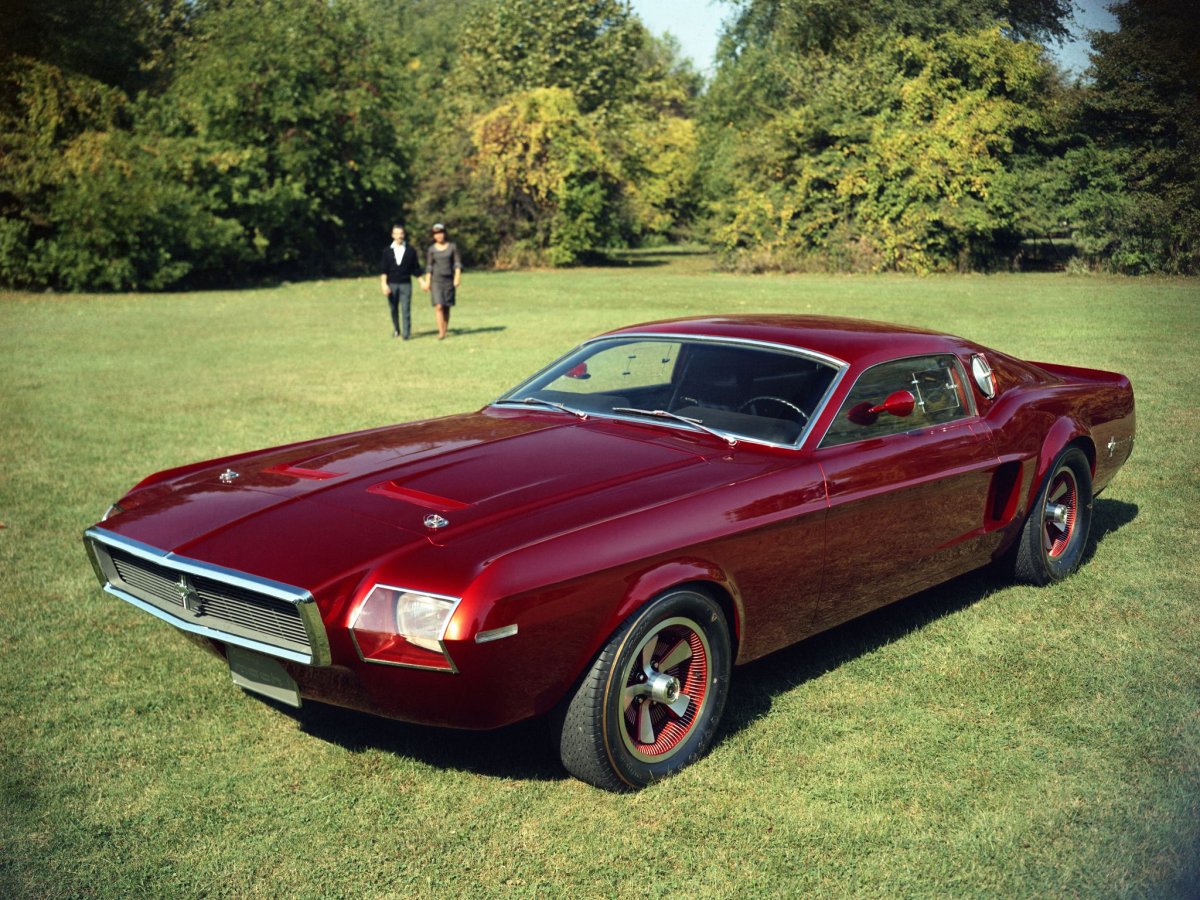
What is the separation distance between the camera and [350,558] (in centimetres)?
363

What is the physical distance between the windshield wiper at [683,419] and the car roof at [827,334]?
20.2 inches

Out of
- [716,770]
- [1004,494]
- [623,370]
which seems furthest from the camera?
[1004,494]

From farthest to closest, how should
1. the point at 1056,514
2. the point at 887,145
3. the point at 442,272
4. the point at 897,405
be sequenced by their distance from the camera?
the point at 887,145 → the point at 442,272 → the point at 1056,514 → the point at 897,405

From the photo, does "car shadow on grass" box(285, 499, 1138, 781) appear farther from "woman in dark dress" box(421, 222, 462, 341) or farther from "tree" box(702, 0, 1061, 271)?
"tree" box(702, 0, 1061, 271)

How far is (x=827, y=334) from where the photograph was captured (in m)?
5.24

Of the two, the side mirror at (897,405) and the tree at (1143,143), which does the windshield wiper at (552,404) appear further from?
the tree at (1143,143)

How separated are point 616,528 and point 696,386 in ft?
4.75

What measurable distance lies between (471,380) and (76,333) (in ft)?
34.0

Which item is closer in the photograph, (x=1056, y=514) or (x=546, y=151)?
(x=1056, y=514)

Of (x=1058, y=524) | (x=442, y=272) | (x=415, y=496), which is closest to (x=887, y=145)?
(x=442, y=272)

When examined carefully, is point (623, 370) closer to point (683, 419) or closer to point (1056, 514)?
point (683, 419)

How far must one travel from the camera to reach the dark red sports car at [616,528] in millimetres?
3516

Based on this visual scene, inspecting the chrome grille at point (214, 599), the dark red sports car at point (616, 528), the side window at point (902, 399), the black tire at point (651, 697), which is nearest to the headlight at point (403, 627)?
the dark red sports car at point (616, 528)

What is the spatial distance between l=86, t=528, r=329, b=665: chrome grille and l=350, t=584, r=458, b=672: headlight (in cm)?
15
